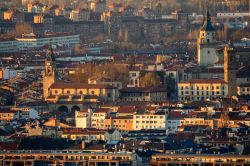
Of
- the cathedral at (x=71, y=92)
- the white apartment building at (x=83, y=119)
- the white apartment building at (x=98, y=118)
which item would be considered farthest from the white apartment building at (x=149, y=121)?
the cathedral at (x=71, y=92)

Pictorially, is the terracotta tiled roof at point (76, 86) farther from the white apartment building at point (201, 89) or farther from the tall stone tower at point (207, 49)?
the tall stone tower at point (207, 49)

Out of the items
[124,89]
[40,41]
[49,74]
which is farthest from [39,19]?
[124,89]

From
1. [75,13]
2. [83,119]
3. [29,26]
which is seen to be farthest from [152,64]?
[75,13]

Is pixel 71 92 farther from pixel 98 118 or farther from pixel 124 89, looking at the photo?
pixel 98 118

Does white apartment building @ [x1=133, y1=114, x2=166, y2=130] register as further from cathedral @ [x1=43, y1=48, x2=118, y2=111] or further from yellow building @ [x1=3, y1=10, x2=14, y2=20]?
yellow building @ [x1=3, y1=10, x2=14, y2=20]

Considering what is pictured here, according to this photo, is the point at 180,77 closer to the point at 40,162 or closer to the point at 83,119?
the point at 83,119

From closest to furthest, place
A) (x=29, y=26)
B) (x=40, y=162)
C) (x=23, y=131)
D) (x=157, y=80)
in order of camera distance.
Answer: (x=40, y=162) < (x=23, y=131) < (x=157, y=80) < (x=29, y=26)
